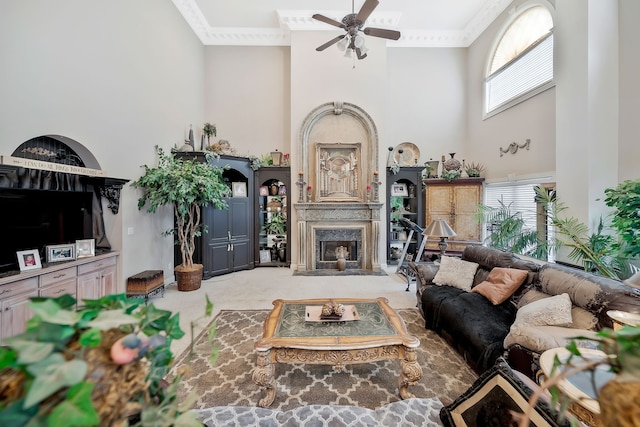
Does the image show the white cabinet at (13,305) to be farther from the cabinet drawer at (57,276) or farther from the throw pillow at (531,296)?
the throw pillow at (531,296)

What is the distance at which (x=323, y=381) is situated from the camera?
214cm

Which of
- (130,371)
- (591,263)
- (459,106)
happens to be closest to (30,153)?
(130,371)

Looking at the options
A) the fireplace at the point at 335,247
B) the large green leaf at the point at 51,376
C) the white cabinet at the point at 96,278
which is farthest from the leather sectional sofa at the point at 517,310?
the white cabinet at the point at 96,278

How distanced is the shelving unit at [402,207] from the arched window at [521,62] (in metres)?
2.04

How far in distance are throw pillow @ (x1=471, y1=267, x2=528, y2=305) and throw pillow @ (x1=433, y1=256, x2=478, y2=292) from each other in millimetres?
318

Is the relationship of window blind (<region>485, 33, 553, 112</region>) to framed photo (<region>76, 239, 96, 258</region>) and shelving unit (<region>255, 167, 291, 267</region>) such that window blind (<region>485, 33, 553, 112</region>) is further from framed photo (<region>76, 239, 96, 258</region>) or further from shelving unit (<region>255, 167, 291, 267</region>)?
framed photo (<region>76, 239, 96, 258</region>)

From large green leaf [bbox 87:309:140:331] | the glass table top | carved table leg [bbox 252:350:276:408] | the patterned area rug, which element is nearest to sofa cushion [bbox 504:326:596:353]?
the patterned area rug

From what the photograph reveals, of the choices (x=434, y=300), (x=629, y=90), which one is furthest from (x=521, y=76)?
(x=434, y=300)

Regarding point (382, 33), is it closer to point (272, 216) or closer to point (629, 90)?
point (629, 90)

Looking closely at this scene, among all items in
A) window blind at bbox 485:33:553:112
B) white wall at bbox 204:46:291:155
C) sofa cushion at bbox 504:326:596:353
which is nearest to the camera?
sofa cushion at bbox 504:326:596:353

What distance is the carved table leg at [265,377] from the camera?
1.86 meters

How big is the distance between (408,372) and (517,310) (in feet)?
4.30

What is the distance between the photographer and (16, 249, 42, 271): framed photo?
91.1 inches

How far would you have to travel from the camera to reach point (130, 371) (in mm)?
497
